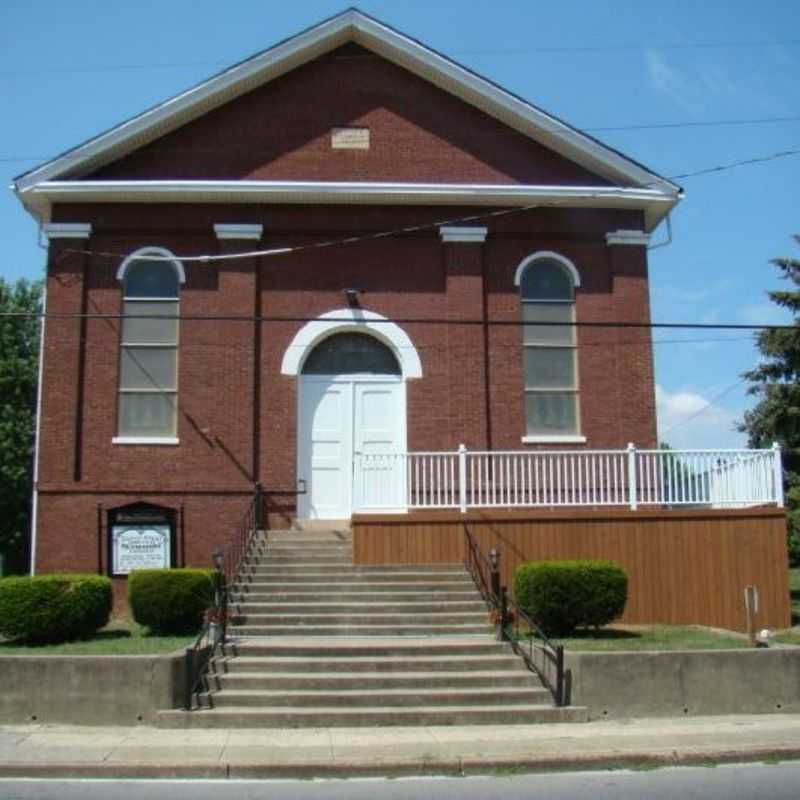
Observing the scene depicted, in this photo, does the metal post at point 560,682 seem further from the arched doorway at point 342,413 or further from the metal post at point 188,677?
the arched doorway at point 342,413

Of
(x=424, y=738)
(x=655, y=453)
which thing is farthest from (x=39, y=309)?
(x=424, y=738)

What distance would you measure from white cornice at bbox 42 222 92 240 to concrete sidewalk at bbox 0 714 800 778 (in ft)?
34.9

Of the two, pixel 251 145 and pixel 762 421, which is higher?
pixel 251 145

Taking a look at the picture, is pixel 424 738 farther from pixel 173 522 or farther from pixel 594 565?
pixel 173 522

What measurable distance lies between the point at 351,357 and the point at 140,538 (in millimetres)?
5054

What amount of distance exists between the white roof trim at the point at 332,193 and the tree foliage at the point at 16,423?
23.5 m

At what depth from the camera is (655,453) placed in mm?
18625

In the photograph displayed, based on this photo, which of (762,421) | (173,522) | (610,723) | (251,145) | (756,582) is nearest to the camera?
(610,723)

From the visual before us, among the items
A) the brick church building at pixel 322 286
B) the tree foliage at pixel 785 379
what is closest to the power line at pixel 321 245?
the brick church building at pixel 322 286

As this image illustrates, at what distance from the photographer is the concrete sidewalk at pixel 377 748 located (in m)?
10.6

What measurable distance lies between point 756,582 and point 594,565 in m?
3.73

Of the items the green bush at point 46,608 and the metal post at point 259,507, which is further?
the metal post at point 259,507

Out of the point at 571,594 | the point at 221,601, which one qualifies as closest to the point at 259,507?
the point at 221,601

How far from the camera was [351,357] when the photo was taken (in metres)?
21.0
